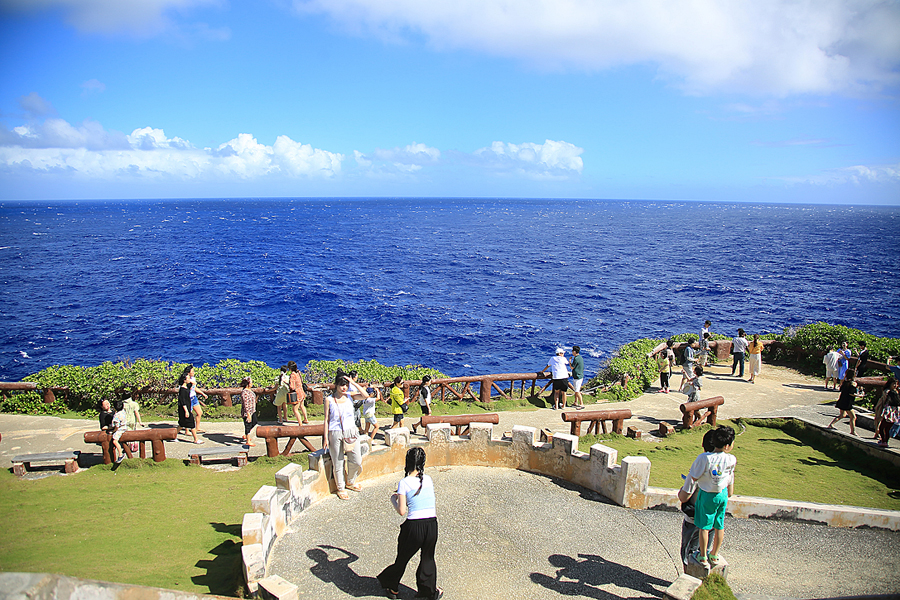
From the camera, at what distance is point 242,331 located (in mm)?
43562

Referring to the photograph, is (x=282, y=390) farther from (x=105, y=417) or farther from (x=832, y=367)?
(x=832, y=367)

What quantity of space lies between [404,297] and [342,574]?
49.4 metres

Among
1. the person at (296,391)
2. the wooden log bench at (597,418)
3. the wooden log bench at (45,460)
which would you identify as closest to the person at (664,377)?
the wooden log bench at (597,418)

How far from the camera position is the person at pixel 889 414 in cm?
1274

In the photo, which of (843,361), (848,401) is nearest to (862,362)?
(843,361)

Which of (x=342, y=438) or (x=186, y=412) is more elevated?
(x=342, y=438)

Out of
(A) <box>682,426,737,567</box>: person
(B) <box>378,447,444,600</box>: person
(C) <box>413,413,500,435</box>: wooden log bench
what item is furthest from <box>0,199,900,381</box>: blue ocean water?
(B) <box>378,447,444,600</box>: person

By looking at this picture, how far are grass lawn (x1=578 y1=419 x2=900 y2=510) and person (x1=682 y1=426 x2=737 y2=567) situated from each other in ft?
13.3

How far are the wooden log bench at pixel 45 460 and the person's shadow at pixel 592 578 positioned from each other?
10432 millimetres

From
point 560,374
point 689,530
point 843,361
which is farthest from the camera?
point 843,361

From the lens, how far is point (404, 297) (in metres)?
56.7

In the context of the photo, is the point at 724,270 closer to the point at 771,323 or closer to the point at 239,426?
the point at 771,323

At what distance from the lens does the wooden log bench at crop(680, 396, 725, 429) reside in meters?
14.4

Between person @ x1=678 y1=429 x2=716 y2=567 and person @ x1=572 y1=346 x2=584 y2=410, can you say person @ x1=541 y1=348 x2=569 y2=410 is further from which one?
person @ x1=678 y1=429 x2=716 y2=567
